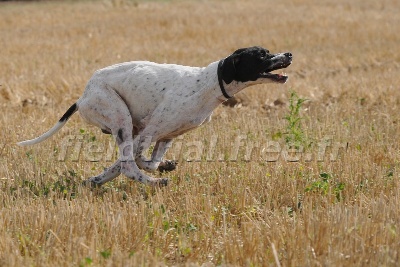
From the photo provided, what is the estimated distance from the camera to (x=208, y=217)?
4.76 meters

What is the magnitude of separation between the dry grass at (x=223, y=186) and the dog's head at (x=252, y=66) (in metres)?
0.83

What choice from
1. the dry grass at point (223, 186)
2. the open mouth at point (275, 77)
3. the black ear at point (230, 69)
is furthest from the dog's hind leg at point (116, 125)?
the open mouth at point (275, 77)

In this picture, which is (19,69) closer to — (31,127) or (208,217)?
(31,127)

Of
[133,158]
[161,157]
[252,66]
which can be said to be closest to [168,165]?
[161,157]

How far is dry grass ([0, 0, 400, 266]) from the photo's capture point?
4.00 meters

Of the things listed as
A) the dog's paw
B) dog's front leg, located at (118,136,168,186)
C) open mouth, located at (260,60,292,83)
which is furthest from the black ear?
the dog's paw

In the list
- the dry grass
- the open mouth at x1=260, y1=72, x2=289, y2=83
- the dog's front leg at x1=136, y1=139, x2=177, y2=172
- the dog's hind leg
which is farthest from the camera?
the dog's front leg at x1=136, y1=139, x2=177, y2=172

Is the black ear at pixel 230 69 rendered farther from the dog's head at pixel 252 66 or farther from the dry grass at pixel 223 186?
the dry grass at pixel 223 186

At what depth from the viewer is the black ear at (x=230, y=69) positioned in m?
5.46

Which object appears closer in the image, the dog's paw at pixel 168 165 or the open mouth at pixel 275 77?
the open mouth at pixel 275 77

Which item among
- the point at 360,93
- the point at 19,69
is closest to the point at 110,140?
the point at 360,93

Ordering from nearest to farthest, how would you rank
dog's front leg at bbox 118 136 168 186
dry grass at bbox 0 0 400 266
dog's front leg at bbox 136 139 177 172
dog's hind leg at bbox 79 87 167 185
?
dry grass at bbox 0 0 400 266 → dog's front leg at bbox 118 136 168 186 → dog's hind leg at bbox 79 87 167 185 → dog's front leg at bbox 136 139 177 172

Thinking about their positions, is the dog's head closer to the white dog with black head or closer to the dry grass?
the white dog with black head

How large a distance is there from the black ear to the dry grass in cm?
84
